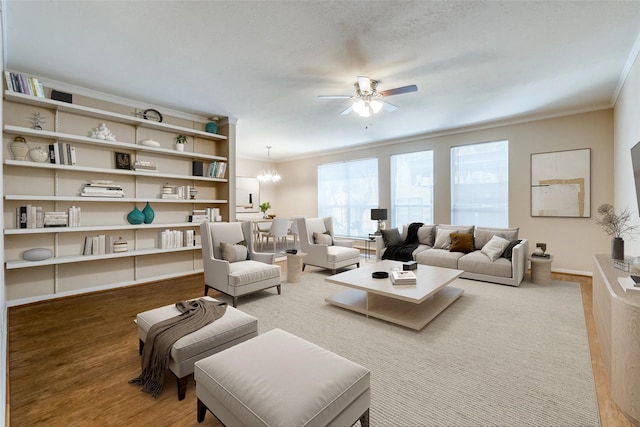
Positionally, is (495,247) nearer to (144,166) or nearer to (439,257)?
(439,257)

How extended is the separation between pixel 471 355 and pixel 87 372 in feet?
9.65

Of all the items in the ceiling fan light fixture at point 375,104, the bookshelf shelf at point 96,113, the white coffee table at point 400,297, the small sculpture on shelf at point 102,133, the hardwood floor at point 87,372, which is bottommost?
the hardwood floor at point 87,372

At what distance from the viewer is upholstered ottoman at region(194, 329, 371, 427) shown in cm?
115

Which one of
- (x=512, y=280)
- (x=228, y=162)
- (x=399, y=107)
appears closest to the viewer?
(x=512, y=280)

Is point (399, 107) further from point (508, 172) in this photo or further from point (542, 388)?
point (542, 388)

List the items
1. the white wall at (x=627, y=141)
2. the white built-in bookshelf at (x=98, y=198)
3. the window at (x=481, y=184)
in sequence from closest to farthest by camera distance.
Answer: the white wall at (x=627, y=141)
the white built-in bookshelf at (x=98, y=198)
the window at (x=481, y=184)

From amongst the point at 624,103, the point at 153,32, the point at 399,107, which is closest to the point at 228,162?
the point at 153,32

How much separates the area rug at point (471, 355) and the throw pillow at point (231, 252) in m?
0.54

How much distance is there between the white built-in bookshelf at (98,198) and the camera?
351 cm

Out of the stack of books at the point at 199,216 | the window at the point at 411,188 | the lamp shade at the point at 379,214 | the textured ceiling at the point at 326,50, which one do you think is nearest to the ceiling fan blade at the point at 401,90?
the textured ceiling at the point at 326,50

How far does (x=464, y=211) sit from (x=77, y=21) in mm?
6418

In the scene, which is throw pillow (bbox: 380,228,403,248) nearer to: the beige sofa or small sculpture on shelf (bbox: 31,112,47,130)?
the beige sofa

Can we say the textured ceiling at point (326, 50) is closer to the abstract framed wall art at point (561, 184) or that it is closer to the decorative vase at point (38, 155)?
the abstract framed wall art at point (561, 184)

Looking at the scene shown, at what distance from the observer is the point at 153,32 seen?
8.59ft
